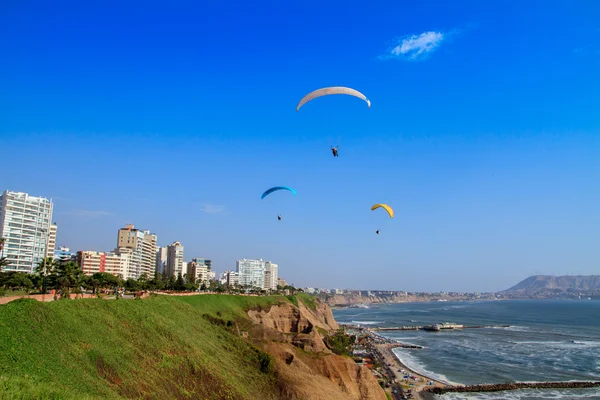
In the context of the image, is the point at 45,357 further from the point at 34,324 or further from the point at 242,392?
the point at 242,392

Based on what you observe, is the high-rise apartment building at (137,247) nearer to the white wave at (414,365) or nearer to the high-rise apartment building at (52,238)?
the high-rise apartment building at (52,238)

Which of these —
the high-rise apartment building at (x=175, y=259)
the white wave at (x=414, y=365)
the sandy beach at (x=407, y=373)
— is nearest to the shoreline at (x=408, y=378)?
the sandy beach at (x=407, y=373)

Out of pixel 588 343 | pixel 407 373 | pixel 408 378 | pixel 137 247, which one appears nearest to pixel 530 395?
pixel 408 378

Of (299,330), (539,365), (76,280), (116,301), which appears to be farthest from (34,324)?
(539,365)

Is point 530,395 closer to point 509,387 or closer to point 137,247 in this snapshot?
point 509,387

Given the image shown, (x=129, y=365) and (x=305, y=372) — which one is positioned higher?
(x=129, y=365)

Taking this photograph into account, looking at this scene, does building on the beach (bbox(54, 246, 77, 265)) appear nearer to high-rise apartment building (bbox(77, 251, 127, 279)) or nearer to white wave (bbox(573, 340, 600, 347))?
high-rise apartment building (bbox(77, 251, 127, 279))
